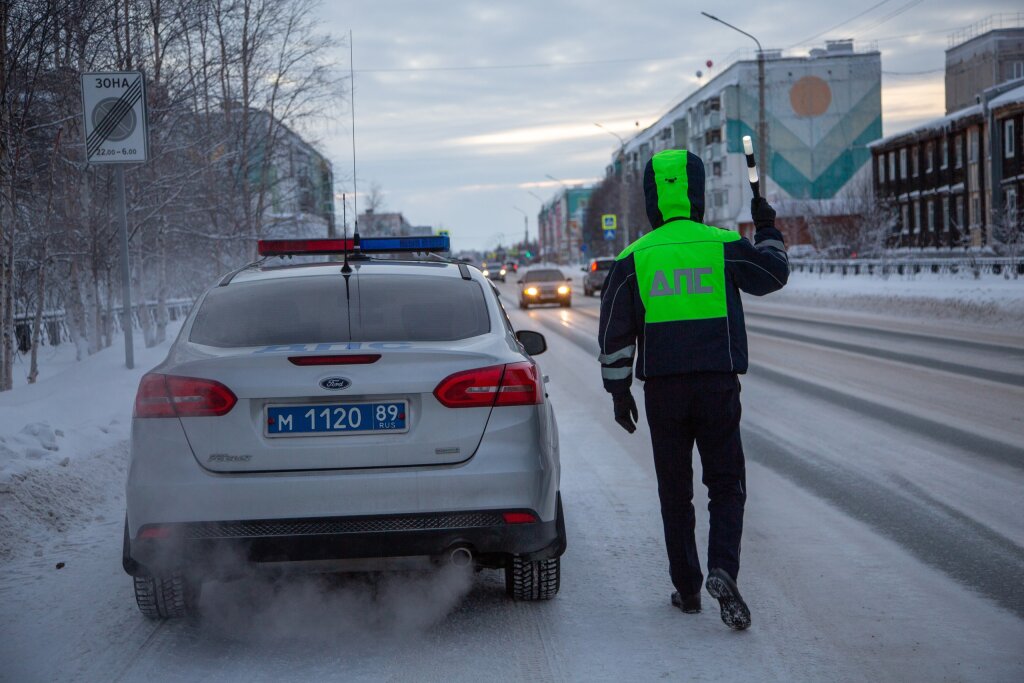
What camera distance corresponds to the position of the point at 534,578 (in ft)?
15.9

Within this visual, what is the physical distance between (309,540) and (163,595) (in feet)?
2.89

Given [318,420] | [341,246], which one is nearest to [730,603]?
[318,420]

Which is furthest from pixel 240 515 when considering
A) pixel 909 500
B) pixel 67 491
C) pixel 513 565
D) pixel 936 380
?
pixel 936 380

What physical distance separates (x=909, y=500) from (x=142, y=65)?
607 inches

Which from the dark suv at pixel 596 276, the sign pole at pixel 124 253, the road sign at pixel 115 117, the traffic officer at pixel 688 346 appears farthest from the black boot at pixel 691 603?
the dark suv at pixel 596 276

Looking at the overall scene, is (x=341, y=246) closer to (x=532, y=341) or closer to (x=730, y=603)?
(x=532, y=341)

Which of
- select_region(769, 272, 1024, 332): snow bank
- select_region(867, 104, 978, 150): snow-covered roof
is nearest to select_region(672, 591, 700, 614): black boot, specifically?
select_region(769, 272, 1024, 332): snow bank

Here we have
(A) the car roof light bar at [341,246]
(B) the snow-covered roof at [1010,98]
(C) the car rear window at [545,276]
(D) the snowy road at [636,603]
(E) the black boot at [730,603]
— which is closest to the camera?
(D) the snowy road at [636,603]

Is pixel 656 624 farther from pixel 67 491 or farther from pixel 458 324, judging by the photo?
pixel 67 491

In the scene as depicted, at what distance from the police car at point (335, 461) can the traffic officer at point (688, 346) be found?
51 centimetres

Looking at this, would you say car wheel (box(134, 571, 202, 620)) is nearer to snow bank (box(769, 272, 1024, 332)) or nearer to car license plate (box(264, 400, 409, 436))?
car license plate (box(264, 400, 409, 436))

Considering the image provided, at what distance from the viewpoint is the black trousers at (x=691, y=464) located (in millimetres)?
4496

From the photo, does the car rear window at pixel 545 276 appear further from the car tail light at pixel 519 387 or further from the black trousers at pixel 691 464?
the car tail light at pixel 519 387

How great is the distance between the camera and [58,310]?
22922mm
